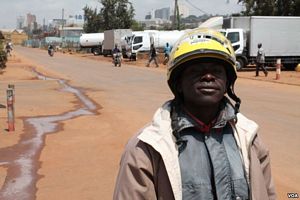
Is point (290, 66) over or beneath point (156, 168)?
beneath

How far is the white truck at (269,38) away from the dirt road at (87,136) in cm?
1123

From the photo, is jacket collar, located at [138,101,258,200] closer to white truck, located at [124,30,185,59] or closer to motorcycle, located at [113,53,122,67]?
motorcycle, located at [113,53,122,67]

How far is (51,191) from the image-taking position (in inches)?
229

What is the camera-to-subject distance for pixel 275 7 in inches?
1626

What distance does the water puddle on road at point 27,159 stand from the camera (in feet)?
19.2

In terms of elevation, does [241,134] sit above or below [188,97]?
below

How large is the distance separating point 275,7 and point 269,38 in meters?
12.7

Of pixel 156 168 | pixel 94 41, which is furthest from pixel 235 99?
pixel 94 41

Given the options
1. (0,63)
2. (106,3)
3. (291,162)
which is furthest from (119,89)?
(106,3)

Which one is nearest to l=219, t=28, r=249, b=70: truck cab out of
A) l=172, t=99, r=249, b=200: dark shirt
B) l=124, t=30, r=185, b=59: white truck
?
l=124, t=30, r=185, b=59: white truck

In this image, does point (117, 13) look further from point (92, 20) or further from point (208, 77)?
point (208, 77)

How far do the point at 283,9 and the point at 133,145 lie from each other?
4131cm

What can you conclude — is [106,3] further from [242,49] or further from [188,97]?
[188,97]

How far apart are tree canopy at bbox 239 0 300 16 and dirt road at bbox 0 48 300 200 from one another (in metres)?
23.8
